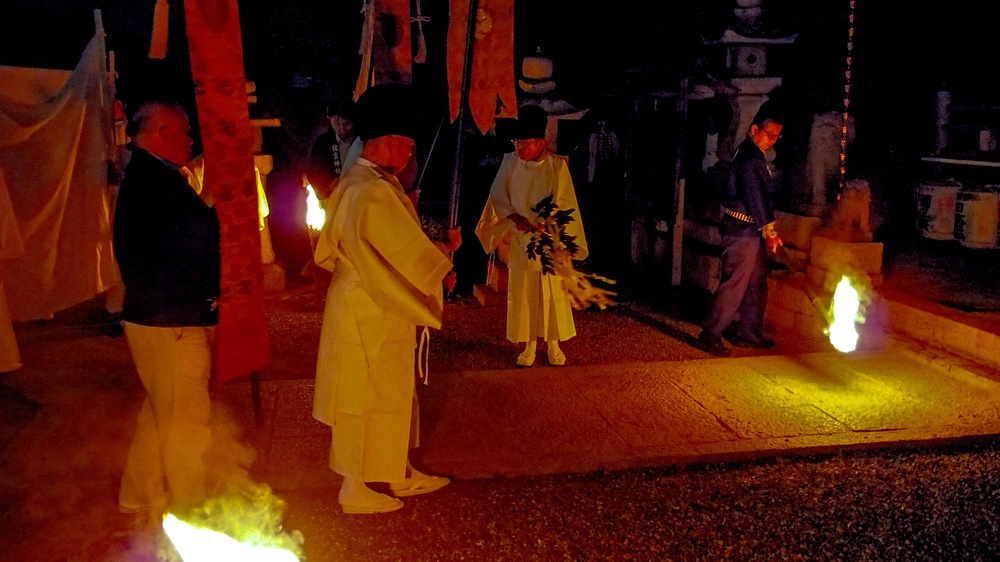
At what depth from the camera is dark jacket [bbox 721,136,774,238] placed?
287 inches

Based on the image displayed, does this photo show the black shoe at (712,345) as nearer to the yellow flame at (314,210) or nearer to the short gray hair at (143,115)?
the yellow flame at (314,210)

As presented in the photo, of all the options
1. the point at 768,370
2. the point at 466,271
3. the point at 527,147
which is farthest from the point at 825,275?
the point at 466,271

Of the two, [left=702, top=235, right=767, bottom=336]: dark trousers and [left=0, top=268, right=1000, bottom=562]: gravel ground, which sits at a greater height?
[left=702, top=235, right=767, bottom=336]: dark trousers

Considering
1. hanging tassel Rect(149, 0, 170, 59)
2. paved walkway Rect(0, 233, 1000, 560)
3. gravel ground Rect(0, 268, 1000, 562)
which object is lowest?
gravel ground Rect(0, 268, 1000, 562)

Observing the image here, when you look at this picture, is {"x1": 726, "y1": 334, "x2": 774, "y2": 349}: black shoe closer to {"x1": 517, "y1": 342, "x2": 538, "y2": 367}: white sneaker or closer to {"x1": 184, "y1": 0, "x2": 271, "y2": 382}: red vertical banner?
{"x1": 517, "y1": 342, "x2": 538, "y2": 367}: white sneaker

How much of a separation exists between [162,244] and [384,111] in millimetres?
1253

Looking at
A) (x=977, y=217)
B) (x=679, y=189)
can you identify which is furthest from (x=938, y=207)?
(x=679, y=189)

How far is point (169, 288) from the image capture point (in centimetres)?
396

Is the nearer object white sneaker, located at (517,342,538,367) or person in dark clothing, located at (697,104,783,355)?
white sneaker, located at (517,342,538,367)

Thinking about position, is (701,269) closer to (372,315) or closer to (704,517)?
(704,517)

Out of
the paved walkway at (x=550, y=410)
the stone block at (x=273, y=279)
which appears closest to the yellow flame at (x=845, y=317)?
the paved walkway at (x=550, y=410)

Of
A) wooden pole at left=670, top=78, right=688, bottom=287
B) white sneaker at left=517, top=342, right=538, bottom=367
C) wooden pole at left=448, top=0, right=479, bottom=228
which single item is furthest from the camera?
wooden pole at left=670, top=78, right=688, bottom=287

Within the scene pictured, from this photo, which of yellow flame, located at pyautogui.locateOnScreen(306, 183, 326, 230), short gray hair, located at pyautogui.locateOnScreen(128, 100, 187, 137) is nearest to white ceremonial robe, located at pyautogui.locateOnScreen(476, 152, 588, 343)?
yellow flame, located at pyautogui.locateOnScreen(306, 183, 326, 230)

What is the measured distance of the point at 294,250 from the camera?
40.9ft
